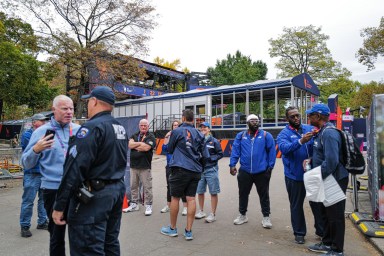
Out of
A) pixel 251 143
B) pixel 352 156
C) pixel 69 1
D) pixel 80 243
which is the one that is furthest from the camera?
pixel 69 1

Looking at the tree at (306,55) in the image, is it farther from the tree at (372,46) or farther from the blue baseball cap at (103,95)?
the blue baseball cap at (103,95)

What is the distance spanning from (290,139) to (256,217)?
6.50ft

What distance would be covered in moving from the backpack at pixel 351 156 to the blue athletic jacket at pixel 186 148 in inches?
80.0

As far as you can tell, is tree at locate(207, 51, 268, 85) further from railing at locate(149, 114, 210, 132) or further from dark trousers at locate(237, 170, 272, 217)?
dark trousers at locate(237, 170, 272, 217)

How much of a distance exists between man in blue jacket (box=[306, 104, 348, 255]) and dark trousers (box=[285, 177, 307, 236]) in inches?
18.6

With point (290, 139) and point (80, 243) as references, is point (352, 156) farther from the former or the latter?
point (80, 243)

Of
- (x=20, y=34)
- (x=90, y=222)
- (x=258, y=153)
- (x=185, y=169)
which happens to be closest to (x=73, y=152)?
(x=90, y=222)

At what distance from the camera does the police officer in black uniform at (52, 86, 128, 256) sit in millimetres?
2500

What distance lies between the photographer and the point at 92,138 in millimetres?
2559

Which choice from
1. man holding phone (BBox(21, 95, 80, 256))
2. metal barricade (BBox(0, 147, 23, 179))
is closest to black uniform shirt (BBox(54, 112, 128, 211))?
man holding phone (BBox(21, 95, 80, 256))

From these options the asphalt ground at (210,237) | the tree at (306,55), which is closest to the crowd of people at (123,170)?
the asphalt ground at (210,237)

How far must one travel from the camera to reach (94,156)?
257 cm

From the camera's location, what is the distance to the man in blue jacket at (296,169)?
15.1 feet

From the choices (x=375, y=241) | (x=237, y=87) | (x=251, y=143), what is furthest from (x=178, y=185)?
(x=237, y=87)
